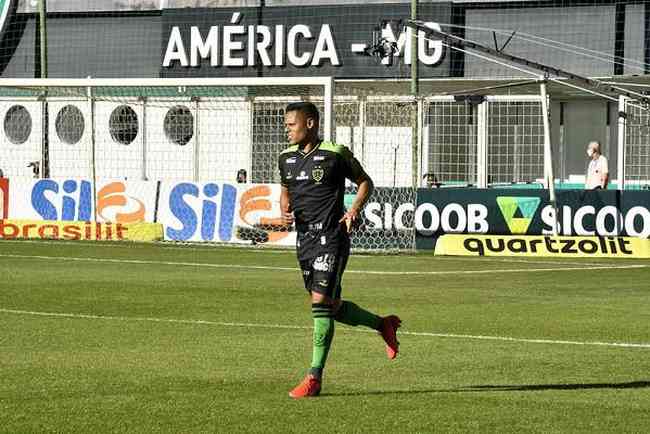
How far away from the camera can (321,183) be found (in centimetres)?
1082

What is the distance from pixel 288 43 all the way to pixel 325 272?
33606mm

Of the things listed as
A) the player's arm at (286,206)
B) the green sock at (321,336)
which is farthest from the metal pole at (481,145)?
the green sock at (321,336)

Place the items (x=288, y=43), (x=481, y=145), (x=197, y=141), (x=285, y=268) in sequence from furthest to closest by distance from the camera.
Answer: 1. (x=288, y=43)
2. (x=481, y=145)
3. (x=197, y=141)
4. (x=285, y=268)

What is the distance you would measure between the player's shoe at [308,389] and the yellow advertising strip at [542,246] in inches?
691

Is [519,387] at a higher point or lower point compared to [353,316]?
lower

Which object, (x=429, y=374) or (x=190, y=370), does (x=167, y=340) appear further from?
(x=429, y=374)

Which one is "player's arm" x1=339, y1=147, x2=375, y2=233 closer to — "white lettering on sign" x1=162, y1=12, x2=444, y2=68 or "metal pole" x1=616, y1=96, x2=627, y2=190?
"metal pole" x1=616, y1=96, x2=627, y2=190

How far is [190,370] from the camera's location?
1146 centimetres

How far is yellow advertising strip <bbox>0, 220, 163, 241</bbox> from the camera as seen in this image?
30906 millimetres

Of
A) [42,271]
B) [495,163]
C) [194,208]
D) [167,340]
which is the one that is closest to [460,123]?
[495,163]

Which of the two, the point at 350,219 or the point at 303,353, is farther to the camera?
the point at 303,353

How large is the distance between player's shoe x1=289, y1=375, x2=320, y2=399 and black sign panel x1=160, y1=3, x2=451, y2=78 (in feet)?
103

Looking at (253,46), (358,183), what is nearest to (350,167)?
(358,183)

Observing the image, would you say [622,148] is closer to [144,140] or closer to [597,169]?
[597,169]
